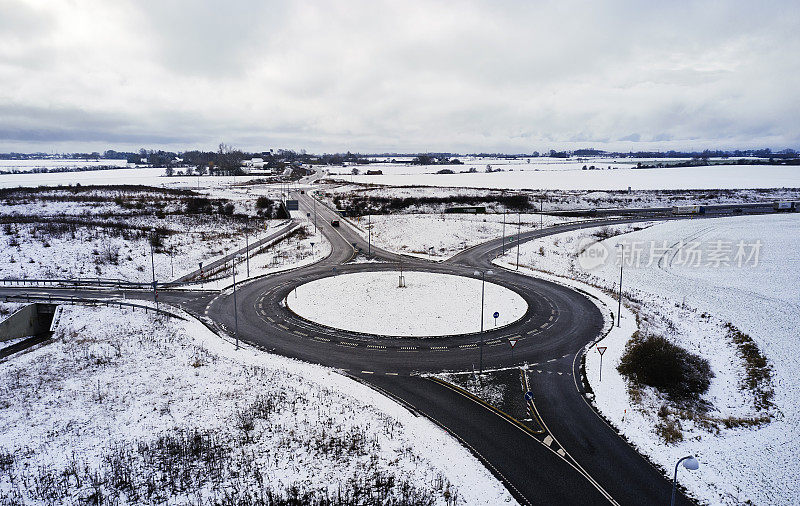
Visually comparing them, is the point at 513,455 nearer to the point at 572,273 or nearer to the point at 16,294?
the point at 572,273

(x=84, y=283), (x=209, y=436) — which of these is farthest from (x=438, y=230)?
(x=209, y=436)

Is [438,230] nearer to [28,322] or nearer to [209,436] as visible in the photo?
[28,322]

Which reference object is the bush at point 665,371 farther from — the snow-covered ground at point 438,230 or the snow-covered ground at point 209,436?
the snow-covered ground at point 438,230

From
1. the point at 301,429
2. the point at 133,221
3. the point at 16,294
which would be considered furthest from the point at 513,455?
the point at 133,221

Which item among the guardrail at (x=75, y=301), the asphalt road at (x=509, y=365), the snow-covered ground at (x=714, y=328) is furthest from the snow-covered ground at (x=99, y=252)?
the snow-covered ground at (x=714, y=328)

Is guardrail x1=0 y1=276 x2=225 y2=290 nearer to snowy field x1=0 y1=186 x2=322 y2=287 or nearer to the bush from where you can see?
snowy field x1=0 y1=186 x2=322 y2=287

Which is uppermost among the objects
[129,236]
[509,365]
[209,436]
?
[129,236]
